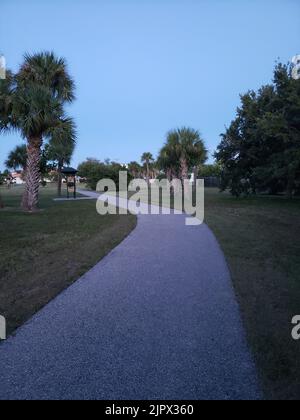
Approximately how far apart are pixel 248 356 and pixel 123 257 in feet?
14.6

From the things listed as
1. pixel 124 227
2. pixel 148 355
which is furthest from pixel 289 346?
pixel 124 227

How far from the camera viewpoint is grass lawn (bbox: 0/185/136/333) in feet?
16.1

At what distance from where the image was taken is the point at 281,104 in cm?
2256

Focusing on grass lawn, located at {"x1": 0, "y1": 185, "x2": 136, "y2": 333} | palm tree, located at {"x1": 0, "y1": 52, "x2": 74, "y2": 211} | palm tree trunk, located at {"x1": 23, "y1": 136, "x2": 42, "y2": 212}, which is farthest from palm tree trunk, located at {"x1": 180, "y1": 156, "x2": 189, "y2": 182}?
grass lawn, located at {"x1": 0, "y1": 185, "x2": 136, "y2": 333}

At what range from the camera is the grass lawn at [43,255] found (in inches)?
193

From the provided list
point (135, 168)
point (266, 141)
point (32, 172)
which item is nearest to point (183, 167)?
point (266, 141)

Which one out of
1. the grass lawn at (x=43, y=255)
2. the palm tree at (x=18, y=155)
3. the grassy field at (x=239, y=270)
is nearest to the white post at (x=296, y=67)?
the grassy field at (x=239, y=270)

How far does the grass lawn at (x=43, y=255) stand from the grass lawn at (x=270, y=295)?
2.87m

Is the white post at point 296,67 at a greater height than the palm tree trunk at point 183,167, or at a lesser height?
greater

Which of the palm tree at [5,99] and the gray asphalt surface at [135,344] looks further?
the palm tree at [5,99]

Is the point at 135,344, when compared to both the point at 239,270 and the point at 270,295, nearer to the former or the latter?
the point at 270,295

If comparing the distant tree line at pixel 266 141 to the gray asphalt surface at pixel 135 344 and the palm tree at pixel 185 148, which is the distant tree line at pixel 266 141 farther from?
the gray asphalt surface at pixel 135 344

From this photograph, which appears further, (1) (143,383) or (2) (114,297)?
(2) (114,297)
